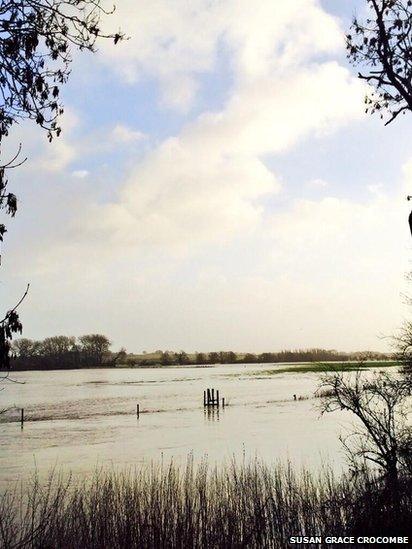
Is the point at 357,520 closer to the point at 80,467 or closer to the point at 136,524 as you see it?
the point at 136,524

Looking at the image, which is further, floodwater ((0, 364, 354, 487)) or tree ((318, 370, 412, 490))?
floodwater ((0, 364, 354, 487))

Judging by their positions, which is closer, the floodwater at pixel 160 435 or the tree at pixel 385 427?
the tree at pixel 385 427

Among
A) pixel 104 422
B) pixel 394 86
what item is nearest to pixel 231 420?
pixel 104 422

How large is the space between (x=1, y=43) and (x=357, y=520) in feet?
41.6

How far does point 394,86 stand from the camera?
10742 millimetres

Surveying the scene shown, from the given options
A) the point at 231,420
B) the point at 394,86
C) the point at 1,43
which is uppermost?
the point at 394,86

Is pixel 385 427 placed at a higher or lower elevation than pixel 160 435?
A: higher

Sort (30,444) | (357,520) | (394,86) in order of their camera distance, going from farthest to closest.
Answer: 1. (30,444)
2. (357,520)
3. (394,86)

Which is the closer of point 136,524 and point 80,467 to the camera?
point 136,524

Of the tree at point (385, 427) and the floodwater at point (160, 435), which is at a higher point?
the tree at point (385, 427)

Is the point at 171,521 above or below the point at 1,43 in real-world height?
below

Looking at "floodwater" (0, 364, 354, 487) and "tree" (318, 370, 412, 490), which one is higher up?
"tree" (318, 370, 412, 490)

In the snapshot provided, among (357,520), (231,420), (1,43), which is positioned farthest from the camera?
(231,420)

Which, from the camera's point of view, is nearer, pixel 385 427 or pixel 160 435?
pixel 385 427
